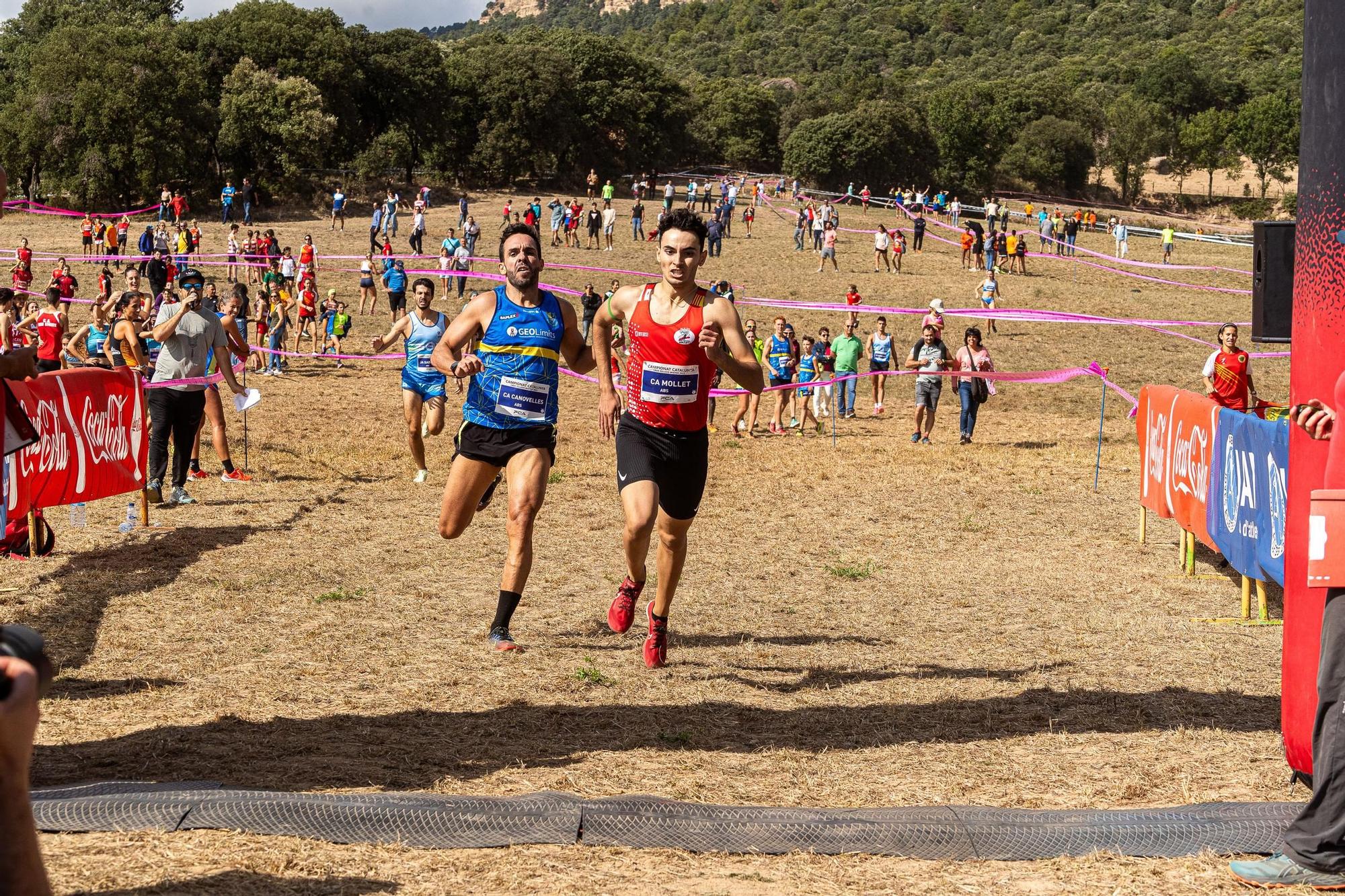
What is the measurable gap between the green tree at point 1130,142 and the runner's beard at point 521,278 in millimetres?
91229

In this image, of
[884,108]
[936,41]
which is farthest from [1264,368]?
[936,41]

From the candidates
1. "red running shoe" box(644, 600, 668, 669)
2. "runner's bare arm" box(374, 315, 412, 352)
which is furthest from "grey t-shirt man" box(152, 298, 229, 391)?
"red running shoe" box(644, 600, 668, 669)

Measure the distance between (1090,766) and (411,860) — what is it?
2971mm

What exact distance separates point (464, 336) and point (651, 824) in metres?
3.28

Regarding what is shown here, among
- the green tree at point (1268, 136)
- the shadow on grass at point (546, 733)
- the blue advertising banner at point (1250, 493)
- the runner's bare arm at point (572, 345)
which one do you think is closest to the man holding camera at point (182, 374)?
the runner's bare arm at point (572, 345)

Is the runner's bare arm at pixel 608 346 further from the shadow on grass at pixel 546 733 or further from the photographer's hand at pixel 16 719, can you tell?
the photographer's hand at pixel 16 719

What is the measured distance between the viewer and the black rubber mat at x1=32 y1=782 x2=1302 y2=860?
14.6 feet

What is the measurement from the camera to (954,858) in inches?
176

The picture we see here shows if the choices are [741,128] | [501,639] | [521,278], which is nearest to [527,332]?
[521,278]

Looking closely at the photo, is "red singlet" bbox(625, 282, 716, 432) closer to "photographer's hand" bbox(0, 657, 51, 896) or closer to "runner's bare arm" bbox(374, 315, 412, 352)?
"photographer's hand" bbox(0, 657, 51, 896)

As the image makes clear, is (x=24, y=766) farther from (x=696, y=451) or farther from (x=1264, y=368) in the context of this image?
(x=1264, y=368)

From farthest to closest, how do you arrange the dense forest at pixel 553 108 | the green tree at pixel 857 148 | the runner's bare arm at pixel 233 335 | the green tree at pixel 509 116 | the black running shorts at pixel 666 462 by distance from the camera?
the green tree at pixel 857 148 → the green tree at pixel 509 116 → the dense forest at pixel 553 108 → the runner's bare arm at pixel 233 335 → the black running shorts at pixel 666 462

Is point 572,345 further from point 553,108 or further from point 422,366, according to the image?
point 553,108

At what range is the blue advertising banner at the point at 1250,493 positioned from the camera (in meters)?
8.14
